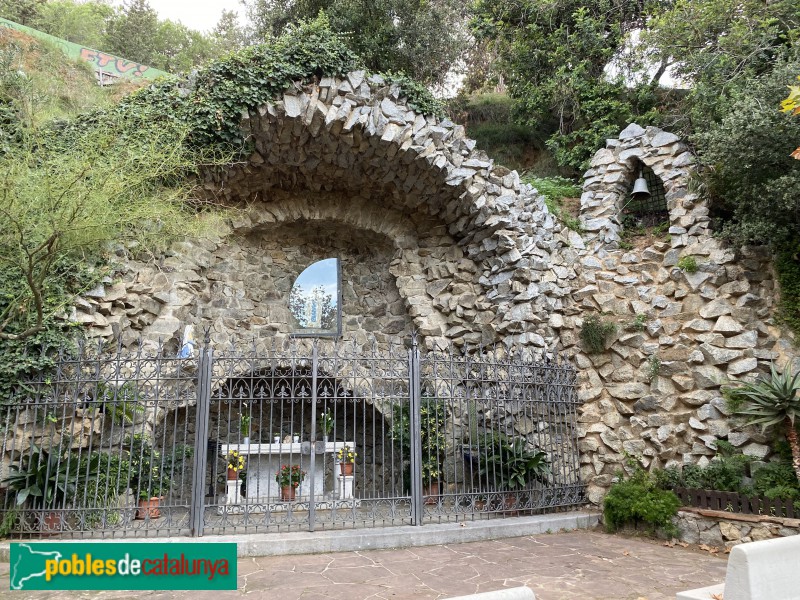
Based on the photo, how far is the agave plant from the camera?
17.8ft

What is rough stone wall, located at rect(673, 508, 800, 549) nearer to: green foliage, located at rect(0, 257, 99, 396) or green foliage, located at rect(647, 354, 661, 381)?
green foliage, located at rect(647, 354, 661, 381)

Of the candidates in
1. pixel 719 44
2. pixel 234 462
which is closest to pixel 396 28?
pixel 719 44

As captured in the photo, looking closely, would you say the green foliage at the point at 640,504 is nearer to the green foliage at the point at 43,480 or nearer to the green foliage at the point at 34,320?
the green foliage at the point at 43,480

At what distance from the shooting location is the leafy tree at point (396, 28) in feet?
37.7

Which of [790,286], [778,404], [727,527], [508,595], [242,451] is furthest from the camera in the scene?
[242,451]

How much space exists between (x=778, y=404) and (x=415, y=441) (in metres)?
3.96

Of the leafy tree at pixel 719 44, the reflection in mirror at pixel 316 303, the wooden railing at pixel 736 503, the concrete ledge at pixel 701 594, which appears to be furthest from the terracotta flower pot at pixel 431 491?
the leafy tree at pixel 719 44

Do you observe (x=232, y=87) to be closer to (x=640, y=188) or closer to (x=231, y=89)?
(x=231, y=89)

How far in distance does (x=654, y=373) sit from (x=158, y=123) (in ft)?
24.9

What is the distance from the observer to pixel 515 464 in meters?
6.55

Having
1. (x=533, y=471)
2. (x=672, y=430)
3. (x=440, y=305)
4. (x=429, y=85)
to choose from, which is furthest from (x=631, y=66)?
(x=533, y=471)

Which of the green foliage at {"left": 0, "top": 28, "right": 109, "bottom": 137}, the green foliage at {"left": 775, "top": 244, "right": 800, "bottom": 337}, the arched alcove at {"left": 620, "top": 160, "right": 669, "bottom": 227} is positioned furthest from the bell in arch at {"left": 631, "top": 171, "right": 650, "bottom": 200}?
the green foliage at {"left": 0, "top": 28, "right": 109, "bottom": 137}

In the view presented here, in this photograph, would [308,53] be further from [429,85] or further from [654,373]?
[654,373]

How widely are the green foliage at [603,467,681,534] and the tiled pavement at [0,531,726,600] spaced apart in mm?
359
